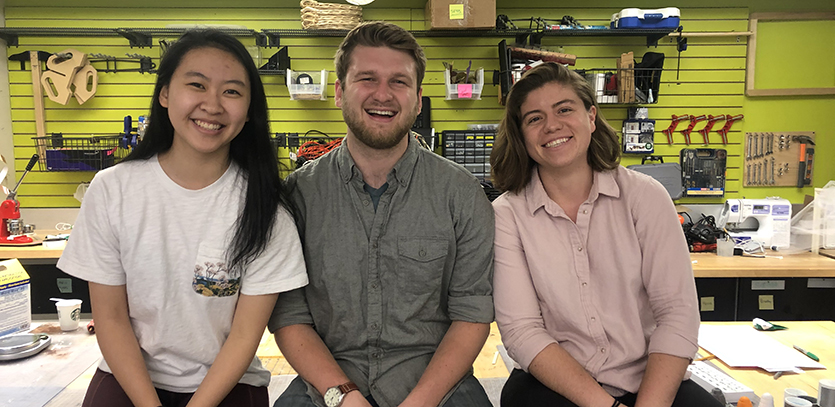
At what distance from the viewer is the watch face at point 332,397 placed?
1.43 m

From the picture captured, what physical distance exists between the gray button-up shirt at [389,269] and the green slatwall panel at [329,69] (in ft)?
8.56

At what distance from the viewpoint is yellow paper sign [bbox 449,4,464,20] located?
12.0 feet

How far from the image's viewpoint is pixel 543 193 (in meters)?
1.69

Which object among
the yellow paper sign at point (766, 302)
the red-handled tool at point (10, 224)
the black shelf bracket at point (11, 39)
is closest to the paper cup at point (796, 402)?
the yellow paper sign at point (766, 302)

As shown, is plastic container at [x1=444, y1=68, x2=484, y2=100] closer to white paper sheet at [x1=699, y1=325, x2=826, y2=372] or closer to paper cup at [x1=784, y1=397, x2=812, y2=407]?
white paper sheet at [x1=699, y1=325, x2=826, y2=372]

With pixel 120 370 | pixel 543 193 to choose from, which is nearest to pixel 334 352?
pixel 120 370

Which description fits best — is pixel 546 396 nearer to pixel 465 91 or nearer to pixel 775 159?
pixel 465 91

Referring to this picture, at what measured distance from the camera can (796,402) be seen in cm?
129

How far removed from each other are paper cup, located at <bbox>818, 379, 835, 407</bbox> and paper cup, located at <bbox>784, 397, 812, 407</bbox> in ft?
0.17

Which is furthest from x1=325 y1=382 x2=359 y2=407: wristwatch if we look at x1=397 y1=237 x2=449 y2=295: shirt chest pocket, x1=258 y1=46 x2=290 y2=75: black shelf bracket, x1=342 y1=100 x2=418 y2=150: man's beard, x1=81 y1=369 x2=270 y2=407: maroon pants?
x1=258 y1=46 x2=290 y2=75: black shelf bracket

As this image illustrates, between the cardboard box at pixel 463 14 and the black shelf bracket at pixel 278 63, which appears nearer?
the cardboard box at pixel 463 14

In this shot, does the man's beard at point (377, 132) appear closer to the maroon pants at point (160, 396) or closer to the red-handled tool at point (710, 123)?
the maroon pants at point (160, 396)

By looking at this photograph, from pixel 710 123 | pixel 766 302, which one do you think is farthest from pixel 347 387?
pixel 710 123

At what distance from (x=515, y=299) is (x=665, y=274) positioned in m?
0.46
